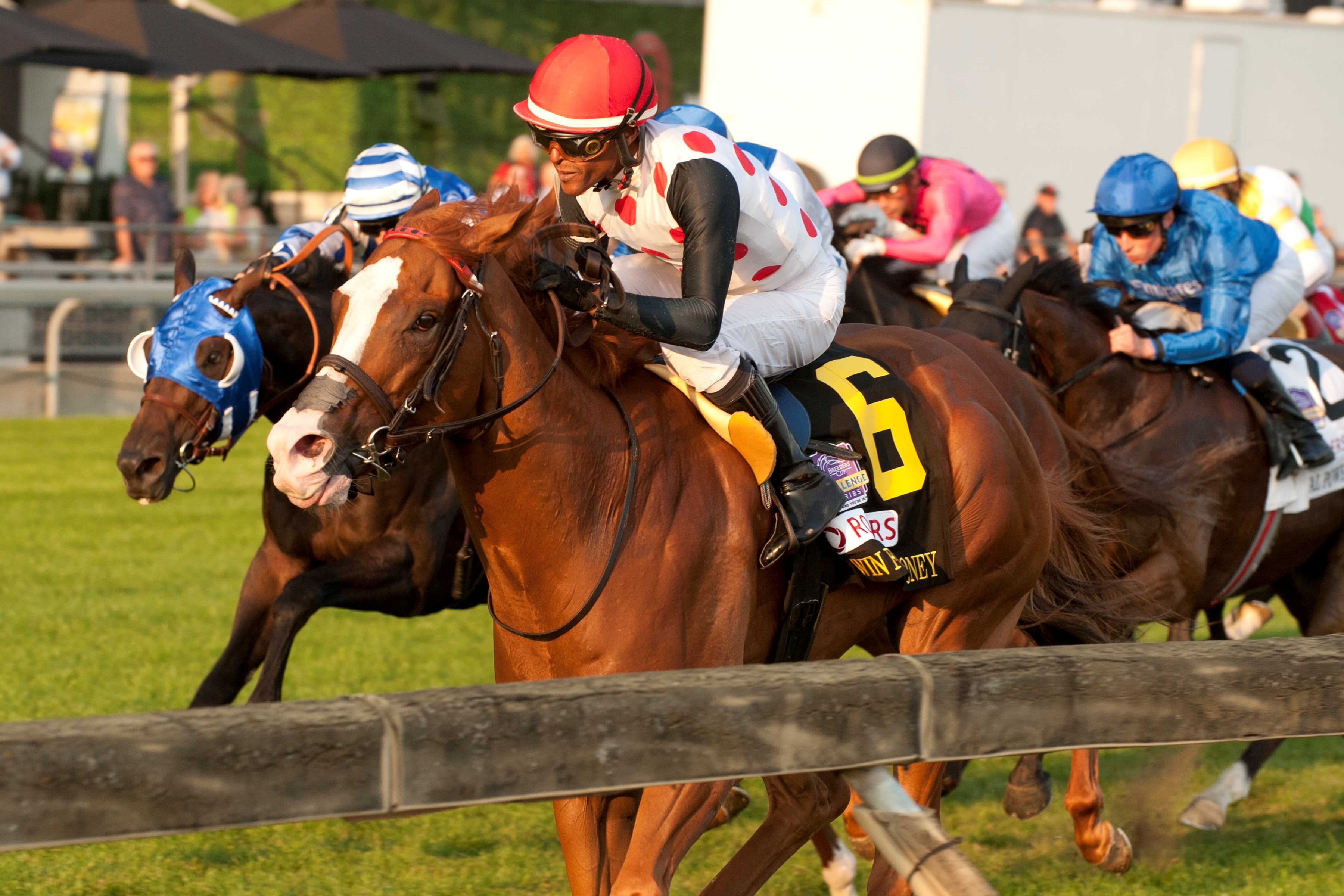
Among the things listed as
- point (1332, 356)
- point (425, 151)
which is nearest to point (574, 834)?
point (1332, 356)

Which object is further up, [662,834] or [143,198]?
[662,834]

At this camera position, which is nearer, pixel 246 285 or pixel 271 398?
pixel 246 285

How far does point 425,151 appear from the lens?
22.2m

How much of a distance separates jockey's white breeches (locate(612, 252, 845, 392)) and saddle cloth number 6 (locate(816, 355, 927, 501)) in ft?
0.29

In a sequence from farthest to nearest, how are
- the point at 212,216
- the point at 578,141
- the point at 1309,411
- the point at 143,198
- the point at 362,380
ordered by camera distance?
the point at 212,216 → the point at 143,198 → the point at 1309,411 → the point at 578,141 → the point at 362,380

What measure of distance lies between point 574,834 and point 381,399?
94 cm

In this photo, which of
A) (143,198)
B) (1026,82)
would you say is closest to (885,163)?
(1026,82)

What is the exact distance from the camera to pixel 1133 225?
5.14 metres

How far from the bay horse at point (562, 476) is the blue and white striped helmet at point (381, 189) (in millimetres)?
1704

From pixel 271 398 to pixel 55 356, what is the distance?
25.7 ft

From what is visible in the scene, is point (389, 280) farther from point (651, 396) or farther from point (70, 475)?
→ point (70, 475)

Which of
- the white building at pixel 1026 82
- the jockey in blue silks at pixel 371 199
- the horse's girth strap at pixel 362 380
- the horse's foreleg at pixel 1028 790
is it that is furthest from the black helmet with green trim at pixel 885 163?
the white building at pixel 1026 82

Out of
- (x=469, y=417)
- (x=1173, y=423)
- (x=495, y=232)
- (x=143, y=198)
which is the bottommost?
(x=143, y=198)

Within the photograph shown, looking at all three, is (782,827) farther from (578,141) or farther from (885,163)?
(885,163)
